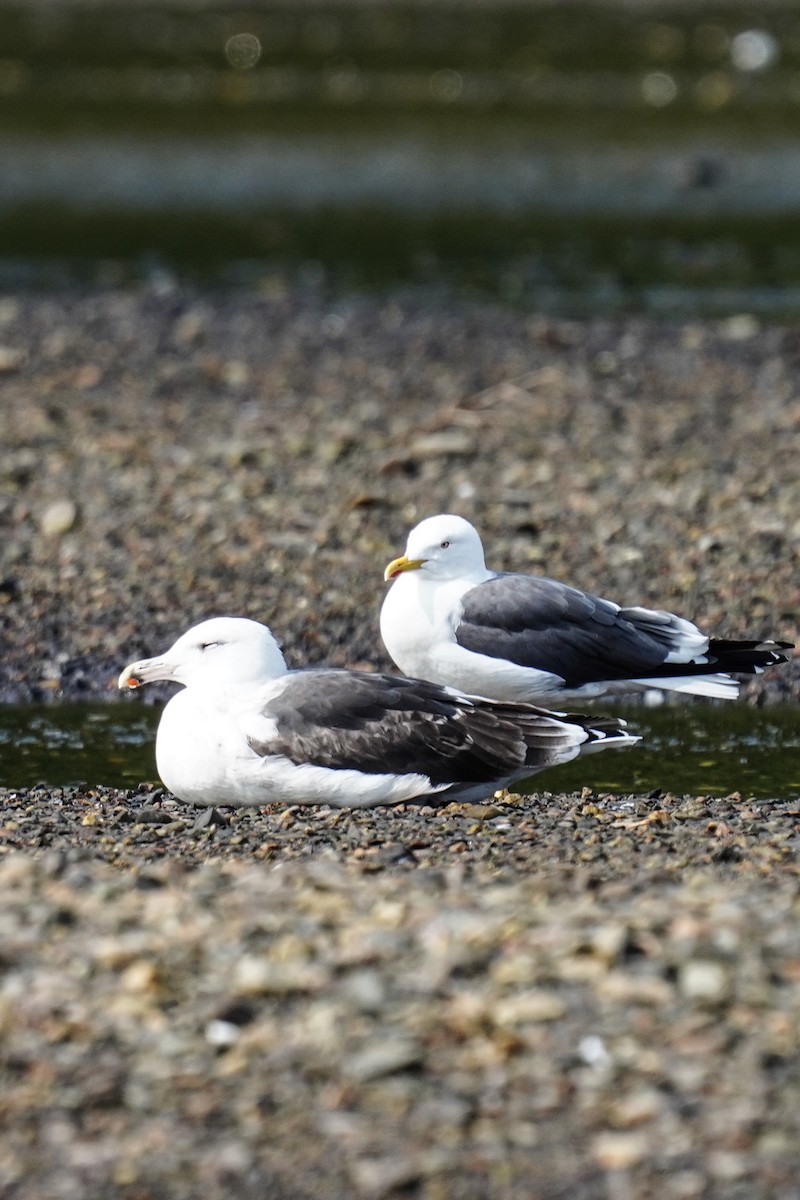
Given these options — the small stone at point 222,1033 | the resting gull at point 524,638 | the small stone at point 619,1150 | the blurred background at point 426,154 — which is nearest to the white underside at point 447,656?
the resting gull at point 524,638

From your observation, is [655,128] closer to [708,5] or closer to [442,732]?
[708,5]

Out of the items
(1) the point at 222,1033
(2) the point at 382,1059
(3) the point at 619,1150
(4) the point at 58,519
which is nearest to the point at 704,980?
(3) the point at 619,1150

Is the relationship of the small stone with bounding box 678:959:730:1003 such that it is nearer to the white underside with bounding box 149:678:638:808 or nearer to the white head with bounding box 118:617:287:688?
the white underside with bounding box 149:678:638:808

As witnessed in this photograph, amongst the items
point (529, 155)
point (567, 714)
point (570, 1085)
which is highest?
point (529, 155)

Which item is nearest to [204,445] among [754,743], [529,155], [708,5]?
[754,743]

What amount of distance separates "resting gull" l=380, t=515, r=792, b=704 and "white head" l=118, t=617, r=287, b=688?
0.75 metres

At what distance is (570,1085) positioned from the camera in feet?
17.2

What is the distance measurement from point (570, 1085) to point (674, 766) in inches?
144

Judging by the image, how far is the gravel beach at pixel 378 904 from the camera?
5.09m

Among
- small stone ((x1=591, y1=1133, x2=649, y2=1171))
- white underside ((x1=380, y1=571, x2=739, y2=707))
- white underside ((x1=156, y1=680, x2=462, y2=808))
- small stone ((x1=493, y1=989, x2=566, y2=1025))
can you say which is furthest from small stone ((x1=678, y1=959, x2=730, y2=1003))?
white underside ((x1=380, y1=571, x2=739, y2=707))

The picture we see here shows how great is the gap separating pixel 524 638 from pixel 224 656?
1.34m

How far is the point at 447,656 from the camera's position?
27.9 ft

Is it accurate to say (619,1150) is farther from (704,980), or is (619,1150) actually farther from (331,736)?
(331,736)

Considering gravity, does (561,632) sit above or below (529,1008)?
above
